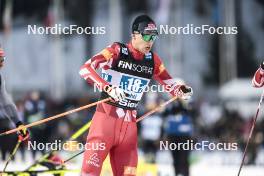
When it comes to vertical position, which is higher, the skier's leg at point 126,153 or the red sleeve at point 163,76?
the red sleeve at point 163,76

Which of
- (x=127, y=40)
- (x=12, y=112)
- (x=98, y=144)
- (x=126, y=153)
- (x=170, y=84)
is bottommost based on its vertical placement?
(x=126, y=153)

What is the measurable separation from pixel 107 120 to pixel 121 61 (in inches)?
25.2

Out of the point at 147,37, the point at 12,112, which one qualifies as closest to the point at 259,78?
the point at 147,37

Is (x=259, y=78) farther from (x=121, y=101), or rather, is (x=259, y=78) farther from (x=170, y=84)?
(x=121, y=101)

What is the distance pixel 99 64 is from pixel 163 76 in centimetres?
95

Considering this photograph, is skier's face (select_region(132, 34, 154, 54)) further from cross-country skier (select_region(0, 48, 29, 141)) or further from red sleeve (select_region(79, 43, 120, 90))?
cross-country skier (select_region(0, 48, 29, 141))

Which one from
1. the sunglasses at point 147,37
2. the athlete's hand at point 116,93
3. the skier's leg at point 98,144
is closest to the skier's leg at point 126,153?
the skier's leg at point 98,144

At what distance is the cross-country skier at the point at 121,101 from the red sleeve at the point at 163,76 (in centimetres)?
10

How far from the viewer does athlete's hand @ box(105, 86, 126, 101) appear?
8195 mm

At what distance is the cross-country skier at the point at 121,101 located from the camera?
8.48 meters

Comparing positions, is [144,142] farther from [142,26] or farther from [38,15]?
[38,15]

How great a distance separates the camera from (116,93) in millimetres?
8211

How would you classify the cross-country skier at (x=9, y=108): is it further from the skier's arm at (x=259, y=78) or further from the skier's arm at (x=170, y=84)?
the skier's arm at (x=259, y=78)

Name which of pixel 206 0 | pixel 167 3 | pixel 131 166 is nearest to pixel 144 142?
pixel 167 3
